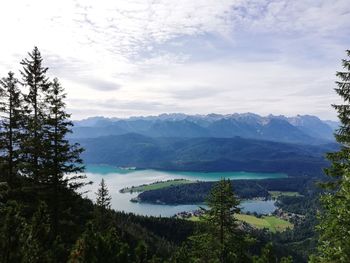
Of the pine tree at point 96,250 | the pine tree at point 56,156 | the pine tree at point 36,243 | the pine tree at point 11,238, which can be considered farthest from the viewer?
the pine tree at point 56,156

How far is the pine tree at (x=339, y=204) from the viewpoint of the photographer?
1814 centimetres

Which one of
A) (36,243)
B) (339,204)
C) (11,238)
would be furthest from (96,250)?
(339,204)

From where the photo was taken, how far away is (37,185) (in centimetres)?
2714

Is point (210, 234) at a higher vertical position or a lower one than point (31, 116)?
lower

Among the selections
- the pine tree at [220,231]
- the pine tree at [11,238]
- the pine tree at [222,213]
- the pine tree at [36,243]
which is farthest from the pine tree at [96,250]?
the pine tree at [222,213]

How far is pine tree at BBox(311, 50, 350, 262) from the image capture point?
18139 millimetres

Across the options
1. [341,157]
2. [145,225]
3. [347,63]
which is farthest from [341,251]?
[145,225]

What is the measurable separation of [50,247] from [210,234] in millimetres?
15271

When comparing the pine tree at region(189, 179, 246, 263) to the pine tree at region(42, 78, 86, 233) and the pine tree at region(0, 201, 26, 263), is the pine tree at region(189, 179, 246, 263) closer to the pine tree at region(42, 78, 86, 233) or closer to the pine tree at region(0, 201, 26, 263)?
the pine tree at region(42, 78, 86, 233)

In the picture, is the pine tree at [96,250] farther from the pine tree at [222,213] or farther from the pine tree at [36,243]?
the pine tree at [222,213]

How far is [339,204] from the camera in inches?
757

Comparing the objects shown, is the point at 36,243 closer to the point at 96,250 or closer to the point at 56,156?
the point at 96,250

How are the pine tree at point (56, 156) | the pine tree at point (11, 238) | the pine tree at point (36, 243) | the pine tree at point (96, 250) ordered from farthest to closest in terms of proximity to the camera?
the pine tree at point (56, 156), the pine tree at point (96, 250), the pine tree at point (11, 238), the pine tree at point (36, 243)

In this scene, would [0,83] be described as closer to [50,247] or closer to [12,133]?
[12,133]
